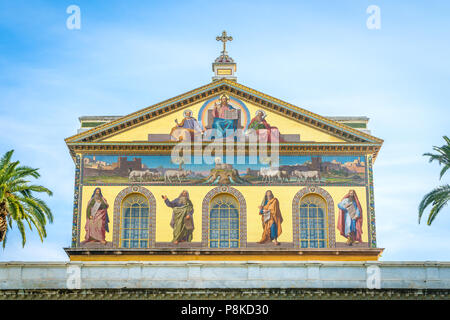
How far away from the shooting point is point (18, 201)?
46938 mm

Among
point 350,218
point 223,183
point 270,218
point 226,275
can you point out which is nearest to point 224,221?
point 223,183

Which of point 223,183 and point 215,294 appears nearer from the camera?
point 215,294

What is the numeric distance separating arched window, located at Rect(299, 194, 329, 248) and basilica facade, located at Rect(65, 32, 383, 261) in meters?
0.05

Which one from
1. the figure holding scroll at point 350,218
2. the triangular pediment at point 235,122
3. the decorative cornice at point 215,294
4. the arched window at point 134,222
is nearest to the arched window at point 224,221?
the arched window at point 134,222

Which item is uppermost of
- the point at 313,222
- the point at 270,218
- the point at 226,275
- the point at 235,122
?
the point at 235,122

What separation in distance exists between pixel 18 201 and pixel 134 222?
244 inches

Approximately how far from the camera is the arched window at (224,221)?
47500mm

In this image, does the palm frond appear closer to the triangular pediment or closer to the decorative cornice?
the triangular pediment

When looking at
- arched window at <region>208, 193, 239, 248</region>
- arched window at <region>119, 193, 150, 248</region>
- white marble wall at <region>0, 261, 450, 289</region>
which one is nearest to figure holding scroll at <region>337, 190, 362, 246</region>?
arched window at <region>208, 193, 239, 248</region>

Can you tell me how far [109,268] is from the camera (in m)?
38.0

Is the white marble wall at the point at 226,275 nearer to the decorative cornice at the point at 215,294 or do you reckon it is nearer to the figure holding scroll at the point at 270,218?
the decorative cornice at the point at 215,294

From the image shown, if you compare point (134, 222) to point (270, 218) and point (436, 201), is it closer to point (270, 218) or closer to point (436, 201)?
point (270, 218)

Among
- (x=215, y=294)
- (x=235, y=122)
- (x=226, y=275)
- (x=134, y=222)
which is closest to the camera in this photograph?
(x=215, y=294)

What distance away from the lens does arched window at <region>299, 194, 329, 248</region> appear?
47.5m
